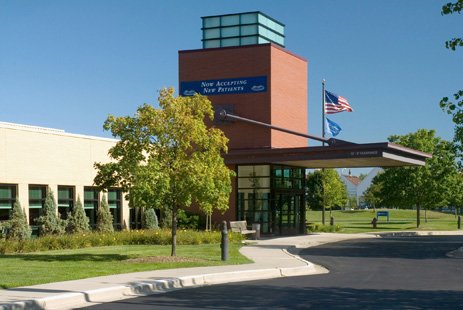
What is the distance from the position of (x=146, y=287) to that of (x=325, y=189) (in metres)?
57.2

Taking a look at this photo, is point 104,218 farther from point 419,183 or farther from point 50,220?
point 419,183

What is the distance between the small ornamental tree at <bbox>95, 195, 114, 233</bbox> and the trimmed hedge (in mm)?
2603

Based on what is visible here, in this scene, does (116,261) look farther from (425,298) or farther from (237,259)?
(425,298)

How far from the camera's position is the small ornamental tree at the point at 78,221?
34.5 meters

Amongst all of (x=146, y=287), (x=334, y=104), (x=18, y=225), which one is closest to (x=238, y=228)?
(x=18, y=225)

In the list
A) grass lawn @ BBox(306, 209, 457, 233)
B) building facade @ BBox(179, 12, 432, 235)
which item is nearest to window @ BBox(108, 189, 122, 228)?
building facade @ BBox(179, 12, 432, 235)

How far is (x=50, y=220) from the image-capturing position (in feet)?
109

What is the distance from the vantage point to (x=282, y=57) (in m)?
43.1

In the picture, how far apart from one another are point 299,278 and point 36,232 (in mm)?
17678

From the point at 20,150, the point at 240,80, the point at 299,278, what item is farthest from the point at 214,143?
the point at 240,80

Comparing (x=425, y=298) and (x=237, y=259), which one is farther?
(x=237, y=259)

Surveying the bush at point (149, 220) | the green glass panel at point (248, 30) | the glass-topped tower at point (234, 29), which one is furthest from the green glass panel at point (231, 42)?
the bush at point (149, 220)

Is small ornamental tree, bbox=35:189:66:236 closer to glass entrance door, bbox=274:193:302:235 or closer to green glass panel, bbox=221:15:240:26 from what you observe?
glass entrance door, bbox=274:193:302:235

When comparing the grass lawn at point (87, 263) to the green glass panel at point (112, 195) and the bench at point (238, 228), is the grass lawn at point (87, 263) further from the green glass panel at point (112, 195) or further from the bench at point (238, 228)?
the green glass panel at point (112, 195)
